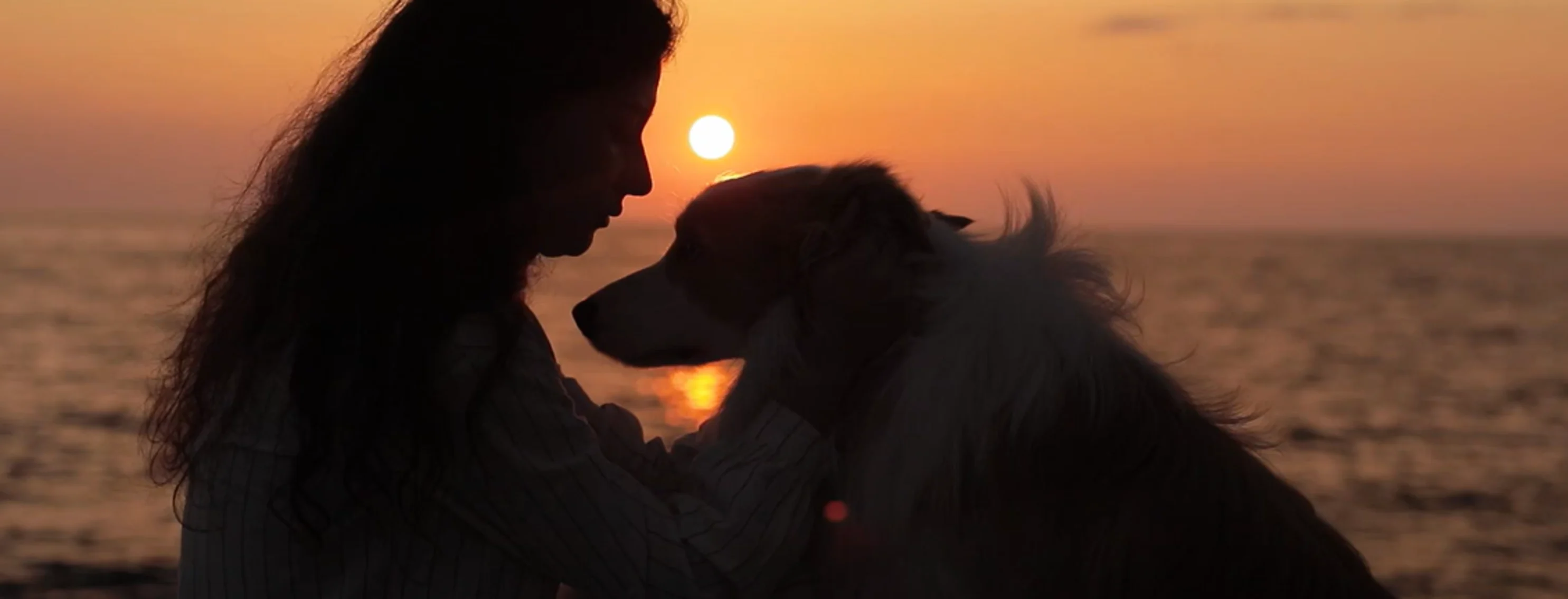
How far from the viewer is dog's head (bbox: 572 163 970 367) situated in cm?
302

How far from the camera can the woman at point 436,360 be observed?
2.12 meters

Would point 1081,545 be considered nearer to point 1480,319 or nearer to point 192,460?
point 192,460

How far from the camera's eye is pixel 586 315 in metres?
3.66

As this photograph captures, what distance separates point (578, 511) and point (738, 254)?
117cm

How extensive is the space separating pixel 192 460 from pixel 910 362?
1.36 m

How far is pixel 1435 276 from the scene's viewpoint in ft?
138

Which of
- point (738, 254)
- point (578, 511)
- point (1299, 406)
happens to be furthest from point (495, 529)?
point (1299, 406)

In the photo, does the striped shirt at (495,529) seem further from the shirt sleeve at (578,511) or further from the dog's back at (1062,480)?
the dog's back at (1062,480)

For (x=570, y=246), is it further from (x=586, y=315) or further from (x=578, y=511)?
(x=586, y=315)

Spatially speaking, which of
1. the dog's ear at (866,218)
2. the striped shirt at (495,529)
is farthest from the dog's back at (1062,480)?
the striped shirt at (495,529)

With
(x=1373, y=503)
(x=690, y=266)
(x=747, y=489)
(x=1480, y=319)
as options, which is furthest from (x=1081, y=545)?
(x=1480, y=319)

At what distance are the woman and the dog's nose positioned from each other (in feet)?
3.76

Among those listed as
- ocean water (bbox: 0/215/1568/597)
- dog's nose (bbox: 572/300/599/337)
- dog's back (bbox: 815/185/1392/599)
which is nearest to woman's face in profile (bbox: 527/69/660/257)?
ocean water (bbox: 0/215/1568/597)

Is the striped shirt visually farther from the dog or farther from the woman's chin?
the dog
